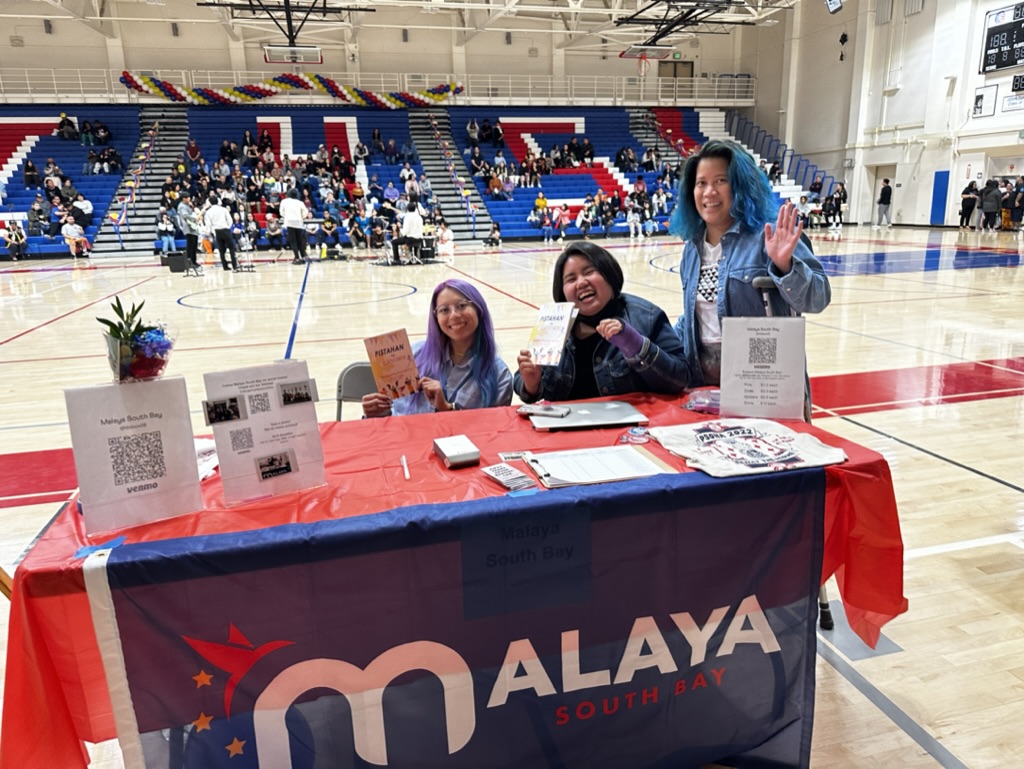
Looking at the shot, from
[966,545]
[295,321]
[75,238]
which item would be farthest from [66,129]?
[966,545]

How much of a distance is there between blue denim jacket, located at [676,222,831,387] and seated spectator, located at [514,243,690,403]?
0.60ft

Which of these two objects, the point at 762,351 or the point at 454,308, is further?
the point at 454,308

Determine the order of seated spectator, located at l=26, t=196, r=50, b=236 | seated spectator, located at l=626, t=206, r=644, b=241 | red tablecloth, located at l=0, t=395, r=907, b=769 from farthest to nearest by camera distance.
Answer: seated spectator, located at l=626, t=206, r=644, b=241
seated spectator, located at l=26, t=196, r=50, b=236
red tablecloth, located at l=0, t=395, r=907, b=769

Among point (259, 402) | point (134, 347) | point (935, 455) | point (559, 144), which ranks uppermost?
point (559, 144)

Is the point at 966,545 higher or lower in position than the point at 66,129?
lower

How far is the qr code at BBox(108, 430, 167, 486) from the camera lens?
1.56 metres

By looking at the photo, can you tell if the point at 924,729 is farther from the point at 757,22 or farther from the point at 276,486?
the point at 757,22

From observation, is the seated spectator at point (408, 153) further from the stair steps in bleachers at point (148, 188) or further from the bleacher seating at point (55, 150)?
the bleacher seating at point (55, 150)

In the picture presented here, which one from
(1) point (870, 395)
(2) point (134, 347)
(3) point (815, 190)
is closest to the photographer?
(2) point (134, 347)

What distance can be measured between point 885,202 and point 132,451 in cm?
2577

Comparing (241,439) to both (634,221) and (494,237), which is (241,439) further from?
(634,221)

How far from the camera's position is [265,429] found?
1707 mm

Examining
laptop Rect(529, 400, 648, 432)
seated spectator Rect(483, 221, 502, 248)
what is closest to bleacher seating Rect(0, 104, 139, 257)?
seated spectator Rect(483, 221, 502, 248)

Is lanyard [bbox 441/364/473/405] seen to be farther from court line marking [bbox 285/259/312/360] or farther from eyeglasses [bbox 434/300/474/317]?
court line marking [bbox 285/259/312/360]
